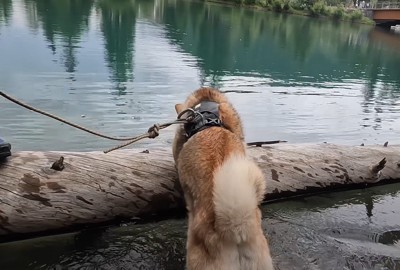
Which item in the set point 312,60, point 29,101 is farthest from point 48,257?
point 312,60

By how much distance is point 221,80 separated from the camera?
624 inches

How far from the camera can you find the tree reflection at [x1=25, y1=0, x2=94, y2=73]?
1671 cm

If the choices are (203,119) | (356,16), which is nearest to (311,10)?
(356,16)

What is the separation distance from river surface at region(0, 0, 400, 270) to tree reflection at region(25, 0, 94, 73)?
10 cm

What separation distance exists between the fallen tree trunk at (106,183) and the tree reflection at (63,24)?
32.8 feet

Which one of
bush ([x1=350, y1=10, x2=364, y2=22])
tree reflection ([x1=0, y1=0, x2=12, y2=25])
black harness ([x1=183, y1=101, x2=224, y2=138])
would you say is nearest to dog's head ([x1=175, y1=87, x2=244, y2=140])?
black harness ([x1=183, y1=101, x2=224, y2=138])

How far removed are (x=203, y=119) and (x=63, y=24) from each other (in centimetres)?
2326

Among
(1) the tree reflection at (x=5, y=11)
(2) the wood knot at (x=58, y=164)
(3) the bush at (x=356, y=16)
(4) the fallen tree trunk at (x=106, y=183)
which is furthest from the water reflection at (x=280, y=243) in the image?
(3) the bush at (x=356, y=16)

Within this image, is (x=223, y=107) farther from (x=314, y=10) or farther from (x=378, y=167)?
(x=314, y=10)

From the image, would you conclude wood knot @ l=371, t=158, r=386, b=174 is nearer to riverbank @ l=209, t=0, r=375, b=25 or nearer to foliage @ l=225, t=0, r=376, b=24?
riverbank @ l=209, t=0, r=375, b=25

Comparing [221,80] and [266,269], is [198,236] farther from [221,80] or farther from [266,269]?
[221,80]

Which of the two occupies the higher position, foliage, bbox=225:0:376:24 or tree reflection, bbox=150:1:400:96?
foliage, bbox=225:0:376:24

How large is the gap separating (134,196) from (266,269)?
6.39 ft

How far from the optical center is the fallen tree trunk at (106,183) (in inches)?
151
